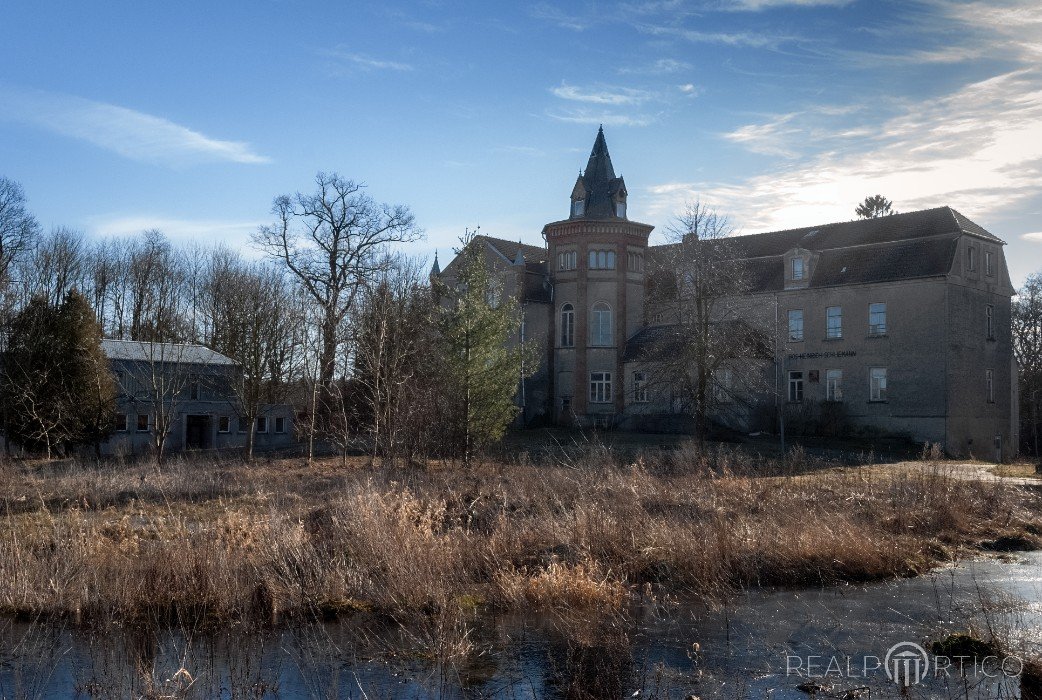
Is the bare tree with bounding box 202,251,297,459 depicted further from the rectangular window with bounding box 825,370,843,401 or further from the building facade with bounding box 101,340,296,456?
the rectangular window with bounding box 825,370,843,401

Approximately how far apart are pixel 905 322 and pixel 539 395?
1715 cm

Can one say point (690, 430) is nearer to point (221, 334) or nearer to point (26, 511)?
point (221, 334)

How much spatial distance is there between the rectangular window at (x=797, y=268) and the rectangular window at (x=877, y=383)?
220 inches

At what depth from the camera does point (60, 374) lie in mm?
33531

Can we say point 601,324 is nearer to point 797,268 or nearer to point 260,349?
point 797,268

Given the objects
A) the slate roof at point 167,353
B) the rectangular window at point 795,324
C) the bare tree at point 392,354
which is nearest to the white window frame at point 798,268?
the rectangular window at point 795,324

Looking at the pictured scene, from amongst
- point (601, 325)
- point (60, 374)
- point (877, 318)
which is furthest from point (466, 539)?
point (601, 325)

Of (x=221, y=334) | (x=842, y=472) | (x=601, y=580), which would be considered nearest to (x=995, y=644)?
(x=601, y=580)

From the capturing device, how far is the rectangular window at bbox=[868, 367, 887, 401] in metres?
39.6

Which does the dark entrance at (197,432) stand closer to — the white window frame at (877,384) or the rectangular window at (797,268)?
the rectangular window at (797,268)

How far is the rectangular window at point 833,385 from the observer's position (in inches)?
1617

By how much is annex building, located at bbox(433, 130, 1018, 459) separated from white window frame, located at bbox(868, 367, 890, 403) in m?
0.05

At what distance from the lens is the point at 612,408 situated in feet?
147

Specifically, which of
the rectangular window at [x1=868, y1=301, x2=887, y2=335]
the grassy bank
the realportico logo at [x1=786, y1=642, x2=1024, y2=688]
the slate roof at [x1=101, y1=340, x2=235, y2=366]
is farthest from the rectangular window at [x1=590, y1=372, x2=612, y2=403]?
the realportico logo at [x1=786, y1=642, x2=1024, y2=688]
